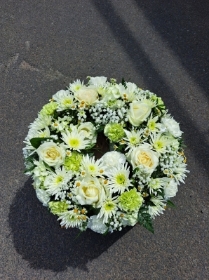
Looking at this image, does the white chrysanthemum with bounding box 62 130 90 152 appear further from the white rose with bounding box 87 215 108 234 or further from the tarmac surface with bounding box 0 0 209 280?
the tarmac surface with bounding box 0 0 209 280

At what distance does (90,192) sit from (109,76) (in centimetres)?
137

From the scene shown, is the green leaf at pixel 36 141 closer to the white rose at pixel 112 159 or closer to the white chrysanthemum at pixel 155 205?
the white rose at pixel 112 159

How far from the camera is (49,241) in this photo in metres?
2.14

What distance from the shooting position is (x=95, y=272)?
208 centimetres

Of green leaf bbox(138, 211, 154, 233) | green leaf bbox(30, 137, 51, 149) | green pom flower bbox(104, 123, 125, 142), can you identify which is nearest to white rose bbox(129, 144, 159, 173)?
green pom flower bbox(104, 123, 125, 142)

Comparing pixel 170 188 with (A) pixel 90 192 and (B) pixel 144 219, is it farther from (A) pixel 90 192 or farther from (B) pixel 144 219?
(A) pixel 90 192

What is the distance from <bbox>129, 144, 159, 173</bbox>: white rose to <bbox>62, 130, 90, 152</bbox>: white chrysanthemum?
240 millimetres

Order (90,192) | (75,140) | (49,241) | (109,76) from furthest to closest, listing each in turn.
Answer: (109,76) → (49,241) → (75,140) → (90,192)

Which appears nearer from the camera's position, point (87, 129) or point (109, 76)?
point (87, 129)

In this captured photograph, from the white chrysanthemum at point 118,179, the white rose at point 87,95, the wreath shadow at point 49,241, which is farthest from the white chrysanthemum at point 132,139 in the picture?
the wreath shadow at point 49,241

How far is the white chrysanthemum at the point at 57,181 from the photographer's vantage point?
5.15 ft

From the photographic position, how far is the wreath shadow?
2104 mm

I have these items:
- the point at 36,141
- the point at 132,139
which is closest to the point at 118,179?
the point at 132,139

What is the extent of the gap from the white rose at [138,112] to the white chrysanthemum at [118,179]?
0.24 m
